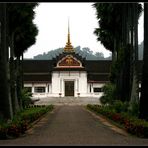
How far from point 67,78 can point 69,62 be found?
3315 mm

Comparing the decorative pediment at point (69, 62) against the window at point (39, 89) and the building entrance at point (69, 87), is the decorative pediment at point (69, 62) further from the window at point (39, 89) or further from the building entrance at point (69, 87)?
the window at point (39, 89)

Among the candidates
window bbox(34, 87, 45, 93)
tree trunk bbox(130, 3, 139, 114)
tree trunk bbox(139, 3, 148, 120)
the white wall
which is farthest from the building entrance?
tree trunk bbox(139, 3, 148, 120)

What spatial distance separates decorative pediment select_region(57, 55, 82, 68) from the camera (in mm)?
97625

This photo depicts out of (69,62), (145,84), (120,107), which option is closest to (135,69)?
(120,107)

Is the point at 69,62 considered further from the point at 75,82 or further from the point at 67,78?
the point at 75,82

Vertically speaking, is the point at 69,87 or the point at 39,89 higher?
the point at 69,87

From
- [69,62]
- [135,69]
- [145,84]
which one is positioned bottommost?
[145,84]

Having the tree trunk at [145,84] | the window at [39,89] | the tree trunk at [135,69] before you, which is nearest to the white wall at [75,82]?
the window at [39,89]

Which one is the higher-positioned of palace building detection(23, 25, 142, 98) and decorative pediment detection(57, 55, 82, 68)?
decorative pediment detection(57, 55, 82, 68)

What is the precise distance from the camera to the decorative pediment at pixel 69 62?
97.6 m

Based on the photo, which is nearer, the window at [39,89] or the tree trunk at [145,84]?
the tree trunk at [145,84]

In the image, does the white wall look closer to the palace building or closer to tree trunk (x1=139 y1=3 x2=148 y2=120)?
the palace building

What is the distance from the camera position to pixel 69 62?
97562 mm

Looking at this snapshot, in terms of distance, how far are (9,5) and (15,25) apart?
11.2ft
